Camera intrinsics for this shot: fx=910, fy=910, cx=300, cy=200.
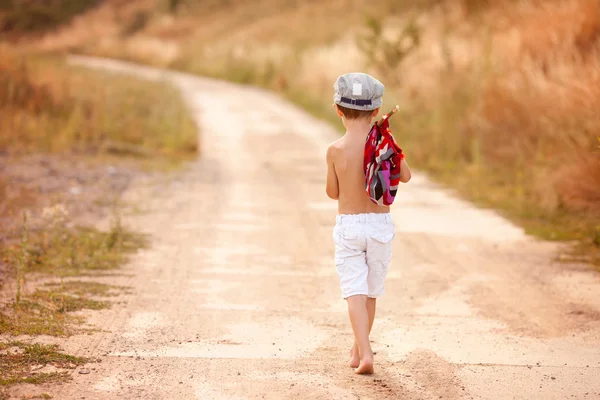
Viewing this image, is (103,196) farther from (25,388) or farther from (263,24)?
(263,24)

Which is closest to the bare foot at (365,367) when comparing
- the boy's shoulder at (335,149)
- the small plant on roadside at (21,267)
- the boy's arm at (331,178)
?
the boy's arm at (331,178)

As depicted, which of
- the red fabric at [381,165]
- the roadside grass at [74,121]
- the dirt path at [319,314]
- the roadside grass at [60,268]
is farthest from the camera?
the roadside grass at [74,121]

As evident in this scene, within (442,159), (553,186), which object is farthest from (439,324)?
(442,159)

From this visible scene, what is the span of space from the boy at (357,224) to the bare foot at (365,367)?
0.7 inches

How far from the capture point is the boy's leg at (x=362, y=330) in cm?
491

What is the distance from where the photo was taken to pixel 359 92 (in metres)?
4.90

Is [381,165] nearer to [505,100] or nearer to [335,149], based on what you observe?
[335,149]

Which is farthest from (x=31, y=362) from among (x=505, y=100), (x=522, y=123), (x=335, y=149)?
(x=505, y=100)

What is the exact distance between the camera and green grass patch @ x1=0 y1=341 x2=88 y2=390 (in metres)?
4.71

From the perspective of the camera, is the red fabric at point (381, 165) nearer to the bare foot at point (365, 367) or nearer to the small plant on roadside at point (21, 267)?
the bare foot at point (365, 367)

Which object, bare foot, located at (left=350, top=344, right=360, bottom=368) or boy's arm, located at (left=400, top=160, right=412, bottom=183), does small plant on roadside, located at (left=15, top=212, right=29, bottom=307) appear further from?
boy's arm, located at (left=400, top=160, right=412, bottom=183)

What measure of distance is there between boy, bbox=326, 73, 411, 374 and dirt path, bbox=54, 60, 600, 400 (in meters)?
0.39

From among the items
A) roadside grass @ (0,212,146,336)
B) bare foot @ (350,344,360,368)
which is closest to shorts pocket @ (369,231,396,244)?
bare foot @ (350,344,360,368)

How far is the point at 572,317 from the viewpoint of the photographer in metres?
6.18
